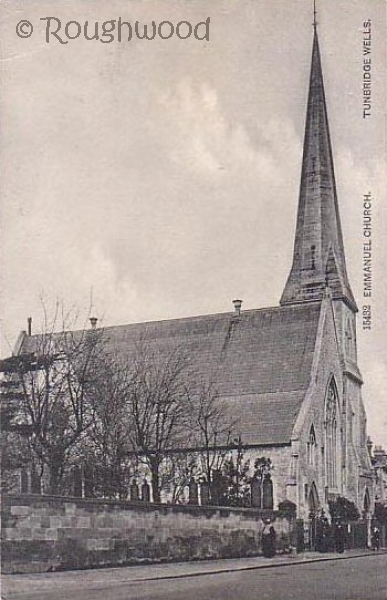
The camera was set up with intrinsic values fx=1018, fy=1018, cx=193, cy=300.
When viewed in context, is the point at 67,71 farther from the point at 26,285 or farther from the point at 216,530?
the point at 216,530

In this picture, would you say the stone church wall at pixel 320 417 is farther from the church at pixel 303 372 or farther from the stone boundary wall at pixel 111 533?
the stone boundary wall at pixel 111 533

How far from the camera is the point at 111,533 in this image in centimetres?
1961

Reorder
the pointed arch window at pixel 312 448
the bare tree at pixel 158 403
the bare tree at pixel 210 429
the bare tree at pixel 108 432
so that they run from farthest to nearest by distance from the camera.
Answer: the pointed arch window at pixel 312 448 < the bare tree at pixel 210 429 < the bare tree at pixel 158 403 < the bare tree at pixel 108 432

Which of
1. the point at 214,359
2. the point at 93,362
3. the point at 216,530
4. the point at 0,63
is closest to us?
the point at 0,63

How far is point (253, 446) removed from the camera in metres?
Result: 36.5

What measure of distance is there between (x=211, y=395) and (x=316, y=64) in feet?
62.0

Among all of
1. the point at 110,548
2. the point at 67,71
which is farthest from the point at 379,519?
the point at 67,71

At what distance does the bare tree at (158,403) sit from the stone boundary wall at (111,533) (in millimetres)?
4328

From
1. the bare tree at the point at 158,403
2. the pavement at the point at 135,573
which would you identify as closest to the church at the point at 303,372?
the bare tree at the point at 158,403

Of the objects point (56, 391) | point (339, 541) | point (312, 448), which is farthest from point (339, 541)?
point (56, 391)

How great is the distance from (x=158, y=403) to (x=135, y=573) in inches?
458

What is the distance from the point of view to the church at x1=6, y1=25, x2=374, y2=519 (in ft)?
119

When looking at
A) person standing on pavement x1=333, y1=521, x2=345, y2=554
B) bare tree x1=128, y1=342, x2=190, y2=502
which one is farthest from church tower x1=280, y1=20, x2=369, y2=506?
person standing on pavement x1=333, y1=521, x2=345, y2=554

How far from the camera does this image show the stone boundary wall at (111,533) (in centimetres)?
1688
